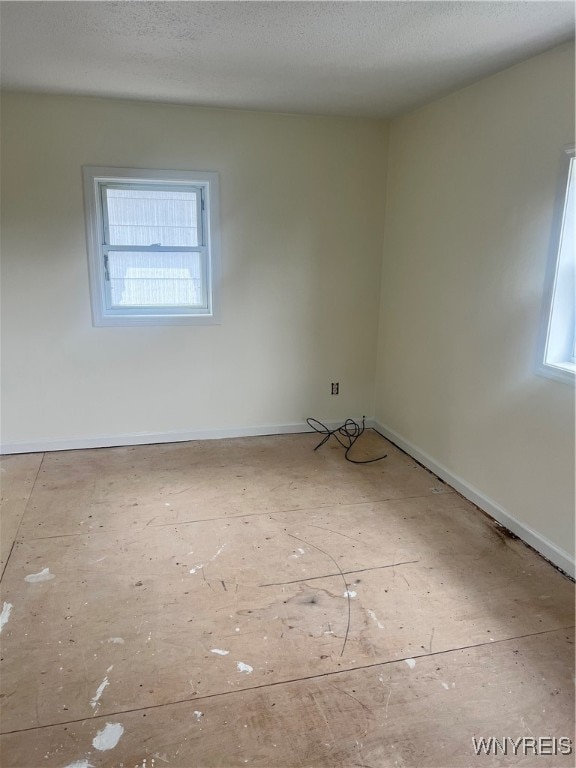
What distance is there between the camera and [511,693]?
5.72 ft

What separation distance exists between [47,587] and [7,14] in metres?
2.39

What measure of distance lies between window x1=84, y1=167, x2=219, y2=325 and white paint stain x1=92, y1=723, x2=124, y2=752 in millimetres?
2620

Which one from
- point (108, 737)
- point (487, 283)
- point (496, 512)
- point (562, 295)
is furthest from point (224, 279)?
point (108, 737)

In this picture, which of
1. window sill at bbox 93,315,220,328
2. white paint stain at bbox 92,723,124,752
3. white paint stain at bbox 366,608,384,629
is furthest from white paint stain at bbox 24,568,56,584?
window sill at bbox 93,315,220,328

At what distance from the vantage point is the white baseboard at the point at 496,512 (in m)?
2.39

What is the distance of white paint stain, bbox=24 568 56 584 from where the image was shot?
230cm

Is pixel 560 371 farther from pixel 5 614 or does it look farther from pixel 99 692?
pixel 5 614

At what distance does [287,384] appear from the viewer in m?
4.09

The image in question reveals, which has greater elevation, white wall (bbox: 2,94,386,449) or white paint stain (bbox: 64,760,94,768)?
white wall (bbox: 2,94,386,449)

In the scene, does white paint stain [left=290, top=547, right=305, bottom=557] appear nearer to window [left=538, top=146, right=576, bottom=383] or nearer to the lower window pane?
window [left=538, top=146, right=576, bottom=383]

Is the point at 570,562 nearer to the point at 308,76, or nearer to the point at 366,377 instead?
the point at 366,377

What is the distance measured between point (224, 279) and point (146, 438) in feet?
4.45

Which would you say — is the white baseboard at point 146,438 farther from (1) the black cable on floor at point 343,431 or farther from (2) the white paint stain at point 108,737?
(2) the white paint stain at point 108,737

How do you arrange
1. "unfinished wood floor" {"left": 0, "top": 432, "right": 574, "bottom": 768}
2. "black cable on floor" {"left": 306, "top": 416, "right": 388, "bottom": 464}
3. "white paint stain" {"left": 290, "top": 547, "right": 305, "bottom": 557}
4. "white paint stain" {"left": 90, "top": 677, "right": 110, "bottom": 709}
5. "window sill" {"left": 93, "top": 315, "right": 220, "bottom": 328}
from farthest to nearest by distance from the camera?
"black cable on floor" {"left": 306, "top": 416, "right": 388, "bottom": 464} → "window sill" {"left": 93, "top": 315, "right": 220, "bottom": 328} → "white paint stain" {"left": 290, "top": 547, "right": 305, "bottom": 557} → "white paint stain" {"left": 90, "top": 677, "right": 110, "bottom": 709} → "unfinished wood floor" {"left": 0, "top": 432, "right": 574, "bottom": 768}
